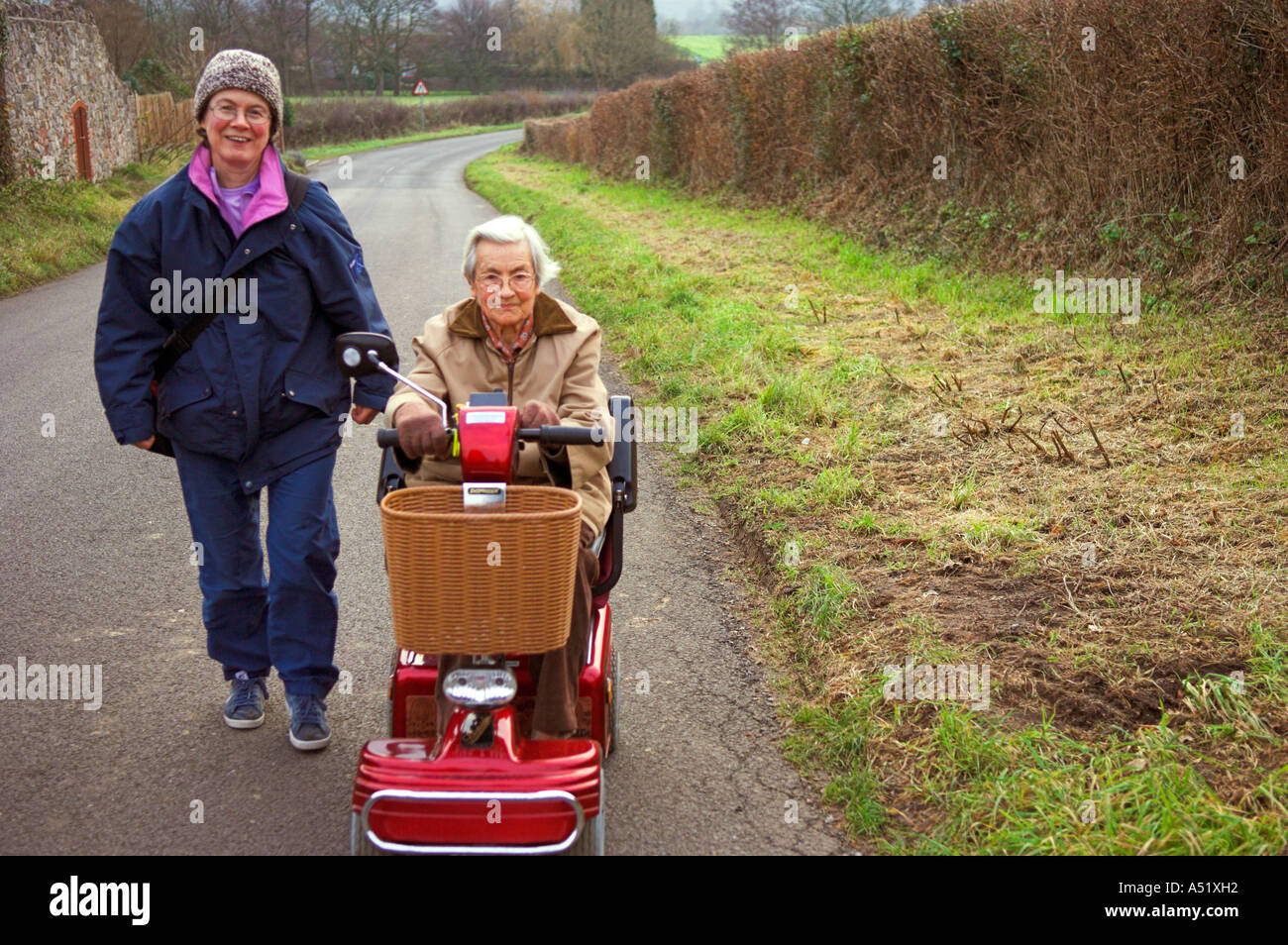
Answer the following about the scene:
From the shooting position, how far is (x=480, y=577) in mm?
2775

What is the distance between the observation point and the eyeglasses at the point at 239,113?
3596mm

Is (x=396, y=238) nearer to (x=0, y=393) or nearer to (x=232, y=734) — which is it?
(x=0, y=393)

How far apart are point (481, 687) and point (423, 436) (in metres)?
0.67

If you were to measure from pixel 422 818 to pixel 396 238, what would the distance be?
57.4 feet

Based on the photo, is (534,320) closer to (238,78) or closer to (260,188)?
(260,188)

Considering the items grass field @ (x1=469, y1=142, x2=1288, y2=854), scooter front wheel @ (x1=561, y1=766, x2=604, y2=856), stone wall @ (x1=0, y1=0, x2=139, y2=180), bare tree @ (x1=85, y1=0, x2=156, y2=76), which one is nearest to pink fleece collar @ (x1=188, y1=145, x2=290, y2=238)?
scooter front wheel @ (x1=561, y1=766, x2=604, y2=856)

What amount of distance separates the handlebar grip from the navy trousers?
3.59ft

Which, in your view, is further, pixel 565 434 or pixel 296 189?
pixel 296 189

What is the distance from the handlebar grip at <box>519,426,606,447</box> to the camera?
311cm

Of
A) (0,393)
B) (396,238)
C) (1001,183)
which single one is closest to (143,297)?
(0,393)

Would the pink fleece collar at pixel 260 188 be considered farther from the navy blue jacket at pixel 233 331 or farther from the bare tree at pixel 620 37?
the bare tree at pixel 620 37

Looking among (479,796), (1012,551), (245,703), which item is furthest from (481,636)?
(1012,551)

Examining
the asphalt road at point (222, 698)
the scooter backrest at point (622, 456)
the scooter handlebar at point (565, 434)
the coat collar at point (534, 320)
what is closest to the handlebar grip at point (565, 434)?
the scooter handlebar at point (565, 434)

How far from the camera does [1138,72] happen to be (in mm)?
9234
